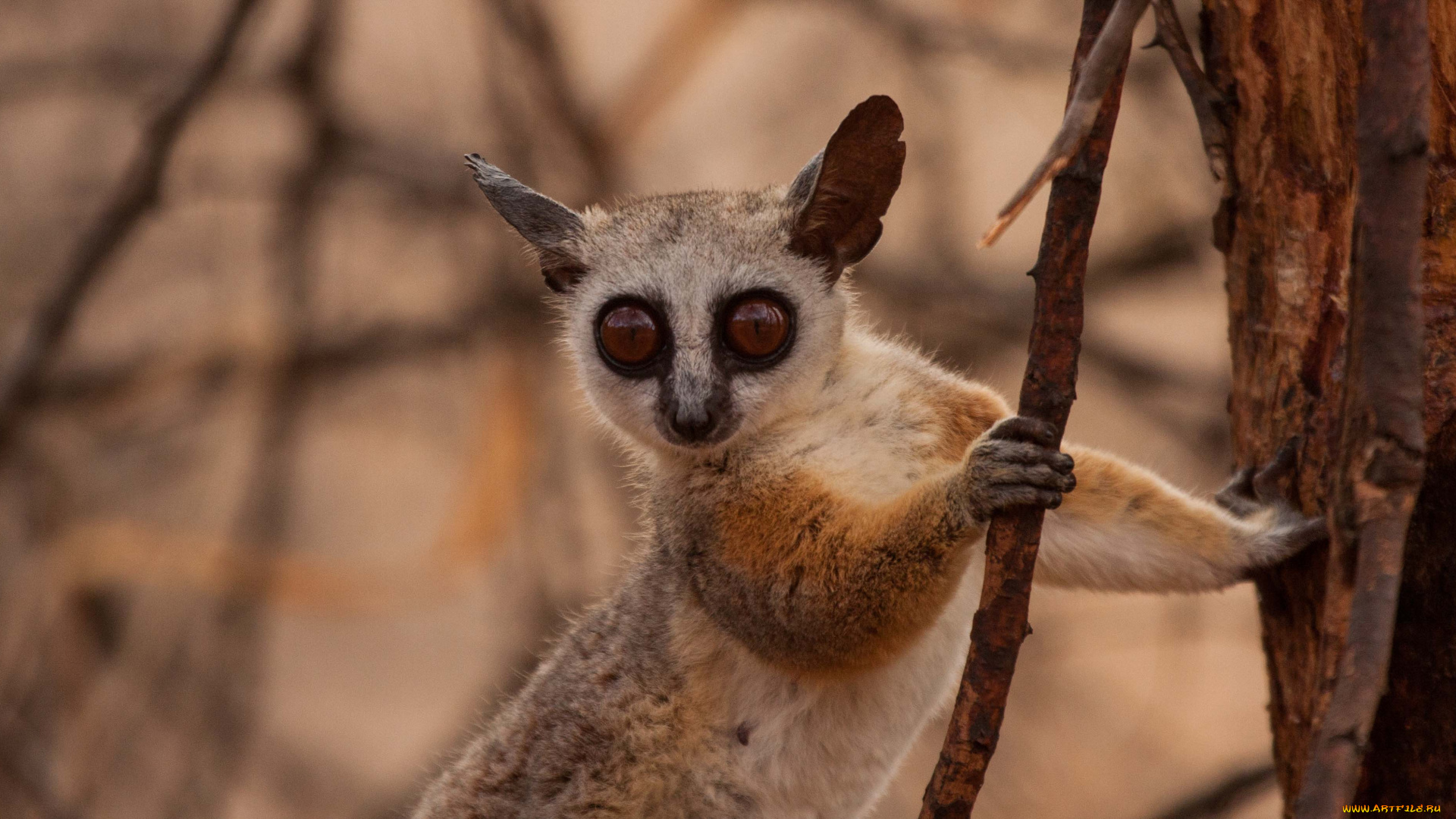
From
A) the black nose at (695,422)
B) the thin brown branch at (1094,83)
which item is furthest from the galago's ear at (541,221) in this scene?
the thin brown branch at (1094,83)

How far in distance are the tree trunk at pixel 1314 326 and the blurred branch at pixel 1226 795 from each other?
1.35m

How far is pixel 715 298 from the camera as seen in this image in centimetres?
328

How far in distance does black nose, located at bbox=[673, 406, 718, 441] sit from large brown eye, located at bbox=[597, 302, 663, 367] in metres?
0.24

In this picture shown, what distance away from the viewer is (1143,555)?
3217 mm

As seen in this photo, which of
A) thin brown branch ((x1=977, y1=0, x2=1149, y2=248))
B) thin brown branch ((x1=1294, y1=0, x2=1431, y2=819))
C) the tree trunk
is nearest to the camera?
thin brown branch ((x1=1294, y1=0, x2=1431, y2=819))

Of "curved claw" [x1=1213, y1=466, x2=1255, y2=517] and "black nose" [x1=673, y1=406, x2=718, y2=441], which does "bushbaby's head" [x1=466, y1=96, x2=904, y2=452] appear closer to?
"black nose" [x1=673, y1=406, x2=718, y2=441]

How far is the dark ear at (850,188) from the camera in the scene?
2.82 meters

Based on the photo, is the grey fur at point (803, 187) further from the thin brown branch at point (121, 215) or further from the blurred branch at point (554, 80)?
the blurred branch at point (554, 80)

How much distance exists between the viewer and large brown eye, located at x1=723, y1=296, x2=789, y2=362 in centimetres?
323

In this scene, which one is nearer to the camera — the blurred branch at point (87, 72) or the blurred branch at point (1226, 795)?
the blurred branch at point (1226, 795)

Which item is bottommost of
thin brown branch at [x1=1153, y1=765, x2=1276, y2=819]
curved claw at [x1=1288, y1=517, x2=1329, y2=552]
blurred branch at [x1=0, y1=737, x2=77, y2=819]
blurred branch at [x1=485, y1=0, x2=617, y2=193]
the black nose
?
blurred branch at [x1=0, y1=737, x2=77, y2=819]

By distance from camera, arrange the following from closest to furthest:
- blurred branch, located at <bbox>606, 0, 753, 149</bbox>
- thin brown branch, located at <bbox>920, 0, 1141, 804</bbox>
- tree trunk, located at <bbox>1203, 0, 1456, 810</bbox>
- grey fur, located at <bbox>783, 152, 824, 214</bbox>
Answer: thin brown branch, located at <bbox>920, 0, 1141, 804</bbox> < tree trunk, located at <bbox>1203, 0, 1456, 810</bbox> < grey fur, located at <bbox>783, 152, 824, 214</bbox> < blurred branch, located at <bbox>606, 0, 753, 149</bbox>

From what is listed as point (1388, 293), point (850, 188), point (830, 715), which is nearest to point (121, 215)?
point (850, 188)

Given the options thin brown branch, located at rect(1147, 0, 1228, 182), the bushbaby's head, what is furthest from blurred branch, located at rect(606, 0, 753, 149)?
thin brown branch, located at rect(1147, 0, 1228, 182)
